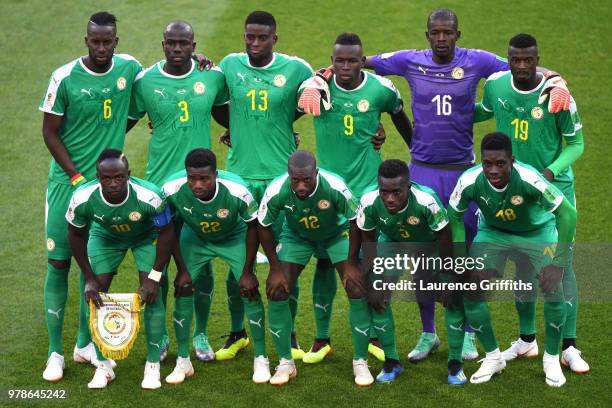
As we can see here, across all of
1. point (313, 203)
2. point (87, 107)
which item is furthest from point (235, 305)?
point (87, 107)

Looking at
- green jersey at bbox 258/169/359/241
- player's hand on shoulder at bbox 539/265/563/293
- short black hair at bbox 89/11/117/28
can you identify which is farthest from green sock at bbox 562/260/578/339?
short black hair at bbox 89/11/117/28

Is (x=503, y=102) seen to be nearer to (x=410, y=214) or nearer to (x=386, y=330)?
(x=410, y=214)

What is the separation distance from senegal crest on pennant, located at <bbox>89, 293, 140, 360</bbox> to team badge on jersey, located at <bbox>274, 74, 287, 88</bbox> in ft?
7.49

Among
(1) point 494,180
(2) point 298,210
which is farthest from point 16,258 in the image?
(1) point 494,180

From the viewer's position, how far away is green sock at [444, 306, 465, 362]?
32.4ft

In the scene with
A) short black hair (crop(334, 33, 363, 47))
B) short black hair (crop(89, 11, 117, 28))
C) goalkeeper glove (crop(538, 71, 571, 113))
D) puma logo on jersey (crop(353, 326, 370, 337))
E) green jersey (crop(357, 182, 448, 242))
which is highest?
short black hair (crop(89, 11, 117, 28))

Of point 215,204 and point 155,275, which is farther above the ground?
point 215,204

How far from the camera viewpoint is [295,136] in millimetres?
10750

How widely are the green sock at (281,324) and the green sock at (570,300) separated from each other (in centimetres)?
243

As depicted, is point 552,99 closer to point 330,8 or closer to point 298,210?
point 298,210

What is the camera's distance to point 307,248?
10094 mm

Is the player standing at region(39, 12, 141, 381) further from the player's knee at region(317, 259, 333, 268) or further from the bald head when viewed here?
the player's knee at region(317, 259, 333, 268)

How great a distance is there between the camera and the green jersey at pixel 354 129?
33.7 ft

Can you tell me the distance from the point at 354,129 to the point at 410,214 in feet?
3.47
